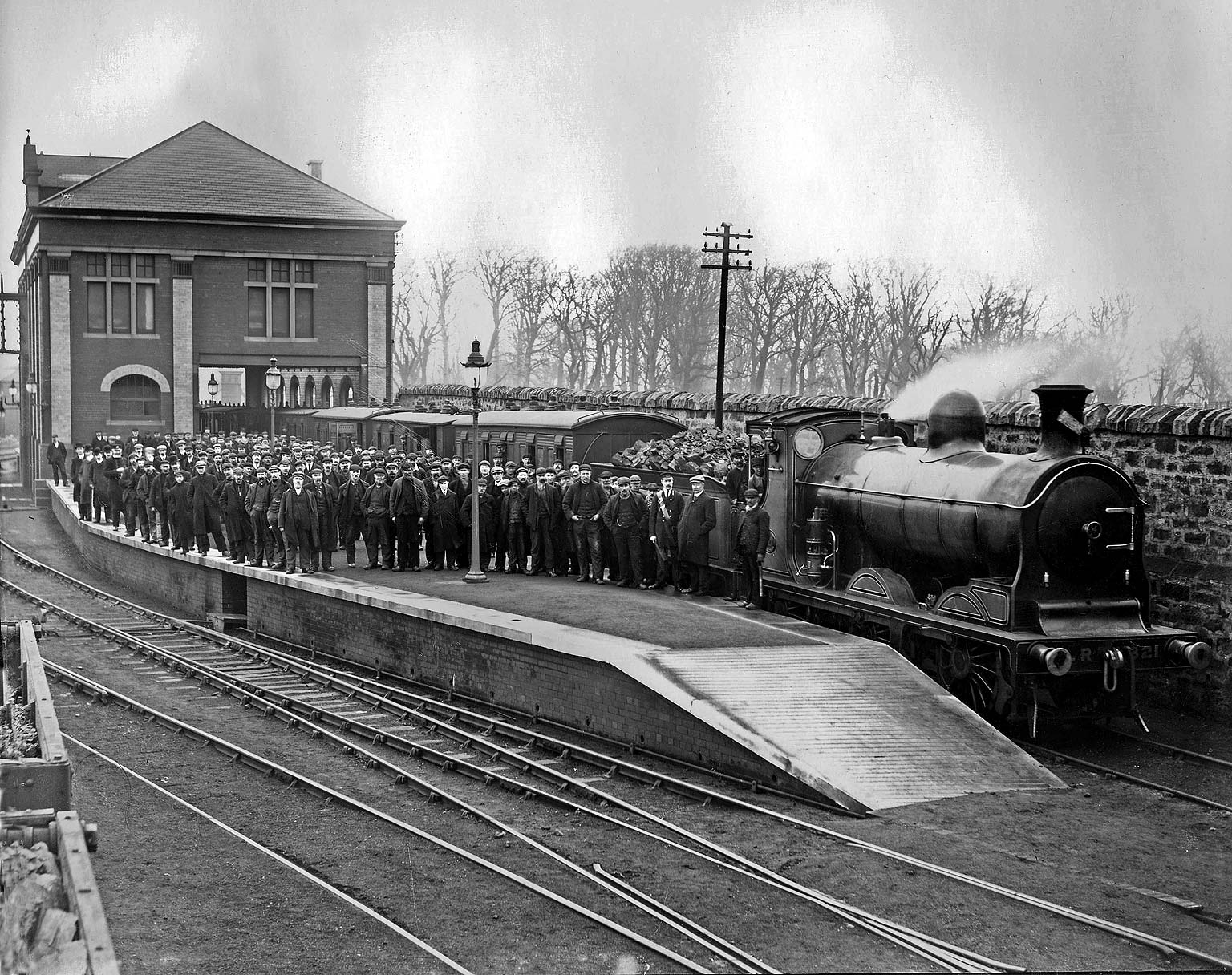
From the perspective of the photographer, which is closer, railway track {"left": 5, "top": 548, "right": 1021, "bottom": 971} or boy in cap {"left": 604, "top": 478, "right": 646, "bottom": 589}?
railway track {"left": 5, "top": 548, "right": 1021, "bottom": 971}

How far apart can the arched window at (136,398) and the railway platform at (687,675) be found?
26.1 m

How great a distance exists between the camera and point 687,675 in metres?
12.9

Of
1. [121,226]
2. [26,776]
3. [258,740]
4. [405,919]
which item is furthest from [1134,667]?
[121,226]

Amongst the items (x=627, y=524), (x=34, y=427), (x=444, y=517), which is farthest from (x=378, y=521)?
(x=34, y=427)

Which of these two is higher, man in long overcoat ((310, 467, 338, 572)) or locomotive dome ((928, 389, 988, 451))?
locomotive dome ((928, 389, 988, 451))

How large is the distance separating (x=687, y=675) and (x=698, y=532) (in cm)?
467

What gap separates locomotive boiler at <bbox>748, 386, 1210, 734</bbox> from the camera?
12367 millimetres

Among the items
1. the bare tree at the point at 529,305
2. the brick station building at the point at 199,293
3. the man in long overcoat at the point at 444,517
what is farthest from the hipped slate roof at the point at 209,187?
the man in long overcoat at the point at 444,517

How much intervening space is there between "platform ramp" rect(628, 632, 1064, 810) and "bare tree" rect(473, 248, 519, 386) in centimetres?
5353

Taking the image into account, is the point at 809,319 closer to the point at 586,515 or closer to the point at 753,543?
the point at 586,515

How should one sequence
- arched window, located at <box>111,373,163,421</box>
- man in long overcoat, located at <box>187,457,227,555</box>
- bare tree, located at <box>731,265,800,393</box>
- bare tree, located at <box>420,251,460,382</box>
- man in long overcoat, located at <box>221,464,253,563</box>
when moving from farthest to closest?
bare tree, located at <box>420,251,460,382</box>, bare tree, located at <box>731,265,800,393</box>, arched window, located at <box>111,373,163,421</box>, man in long overcoat, located at <box>187,457,227,555</box>, man in long overcoat, located at <box>221,464,253,563</box>

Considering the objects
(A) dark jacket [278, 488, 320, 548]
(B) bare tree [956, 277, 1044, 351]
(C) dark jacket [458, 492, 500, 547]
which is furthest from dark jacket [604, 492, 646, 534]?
(B) bare tree [956, 277, 1044, 351]

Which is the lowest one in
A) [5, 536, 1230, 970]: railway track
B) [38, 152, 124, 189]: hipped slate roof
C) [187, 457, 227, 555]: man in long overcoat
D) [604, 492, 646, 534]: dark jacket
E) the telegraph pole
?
[5, 536, 1230, 970]: railway track

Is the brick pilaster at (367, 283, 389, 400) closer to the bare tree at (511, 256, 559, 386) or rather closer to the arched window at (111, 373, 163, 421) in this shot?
the arched window at (111, 373, 163, 421)
